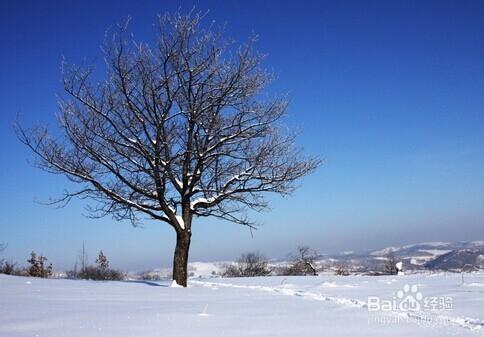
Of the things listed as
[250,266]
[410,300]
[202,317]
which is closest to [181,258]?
[410,300]

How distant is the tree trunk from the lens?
10.5m

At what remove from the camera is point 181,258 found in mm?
10680

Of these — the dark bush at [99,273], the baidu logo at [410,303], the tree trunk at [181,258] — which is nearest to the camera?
the baidu logo at [410,303]

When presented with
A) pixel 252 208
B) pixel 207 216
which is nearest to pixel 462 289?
pixel 252 208

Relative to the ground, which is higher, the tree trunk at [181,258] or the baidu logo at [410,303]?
the tree trunk at [181,258]

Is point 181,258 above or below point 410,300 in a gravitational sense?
above

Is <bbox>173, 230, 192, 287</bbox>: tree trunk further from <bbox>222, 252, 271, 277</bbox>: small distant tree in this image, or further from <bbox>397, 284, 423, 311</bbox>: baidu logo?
<bbox>222, 252, 271, 277</bbox>: small distant tree

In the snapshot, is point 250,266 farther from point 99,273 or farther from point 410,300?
point 410,300

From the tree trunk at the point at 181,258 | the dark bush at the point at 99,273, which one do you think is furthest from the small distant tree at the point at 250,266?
the tree trunk at the point at 181,258

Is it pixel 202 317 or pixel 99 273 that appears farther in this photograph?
pixel 99 273

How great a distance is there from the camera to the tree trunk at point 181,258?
10.5 meters

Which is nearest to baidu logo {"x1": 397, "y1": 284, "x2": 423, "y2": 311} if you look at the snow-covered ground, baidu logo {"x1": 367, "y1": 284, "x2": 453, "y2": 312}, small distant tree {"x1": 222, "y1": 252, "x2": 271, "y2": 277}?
baidu logo {"x1": 367, "y1": 284, "x2": 453, "y2": 312}

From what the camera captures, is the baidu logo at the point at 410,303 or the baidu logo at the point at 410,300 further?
the baidu logo at the point at 410,300

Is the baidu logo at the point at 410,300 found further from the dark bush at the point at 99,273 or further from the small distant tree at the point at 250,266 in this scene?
the small distant tree at the point at 250,266
